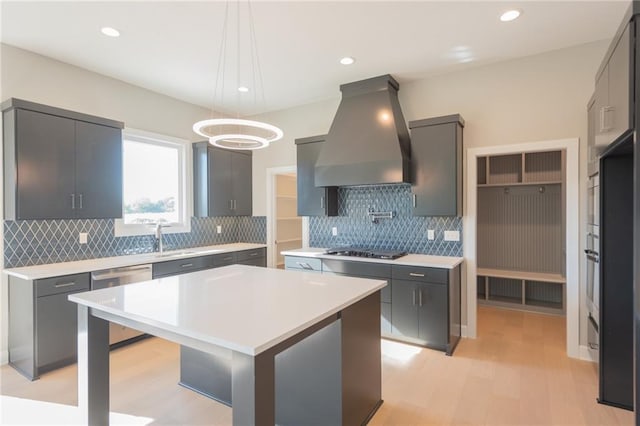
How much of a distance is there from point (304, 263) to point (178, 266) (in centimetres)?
149

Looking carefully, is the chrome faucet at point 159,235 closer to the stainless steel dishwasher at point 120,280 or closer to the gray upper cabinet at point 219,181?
the stainless steel dishwasher at point 120,280

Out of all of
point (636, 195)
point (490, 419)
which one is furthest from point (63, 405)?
point (636, 195)

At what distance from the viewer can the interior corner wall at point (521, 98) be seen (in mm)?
3094

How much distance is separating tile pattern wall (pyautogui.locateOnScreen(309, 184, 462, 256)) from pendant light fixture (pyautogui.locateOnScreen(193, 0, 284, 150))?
1585mm

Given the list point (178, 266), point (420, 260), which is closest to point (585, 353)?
point (420, 260)

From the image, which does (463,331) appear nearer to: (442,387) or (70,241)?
(442,387)

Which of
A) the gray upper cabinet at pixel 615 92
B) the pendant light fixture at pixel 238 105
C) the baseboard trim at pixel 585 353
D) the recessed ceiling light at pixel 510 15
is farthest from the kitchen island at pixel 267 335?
the recessed ceiling light at pixel 510 15

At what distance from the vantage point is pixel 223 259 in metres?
4.45

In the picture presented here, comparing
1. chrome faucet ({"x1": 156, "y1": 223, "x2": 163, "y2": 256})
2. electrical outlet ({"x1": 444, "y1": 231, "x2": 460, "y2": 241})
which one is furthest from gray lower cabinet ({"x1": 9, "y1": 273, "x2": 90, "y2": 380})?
electrical outlet ({"x1": 444, "y1": 231, "x2": 460, "y2": 241})

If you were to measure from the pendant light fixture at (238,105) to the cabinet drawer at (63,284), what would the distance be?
1.82m

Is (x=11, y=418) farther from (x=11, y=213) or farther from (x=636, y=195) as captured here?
(x=636, y=195)

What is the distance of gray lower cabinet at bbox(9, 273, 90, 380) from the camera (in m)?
2.73

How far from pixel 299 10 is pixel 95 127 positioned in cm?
240

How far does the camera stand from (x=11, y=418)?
223 cm
